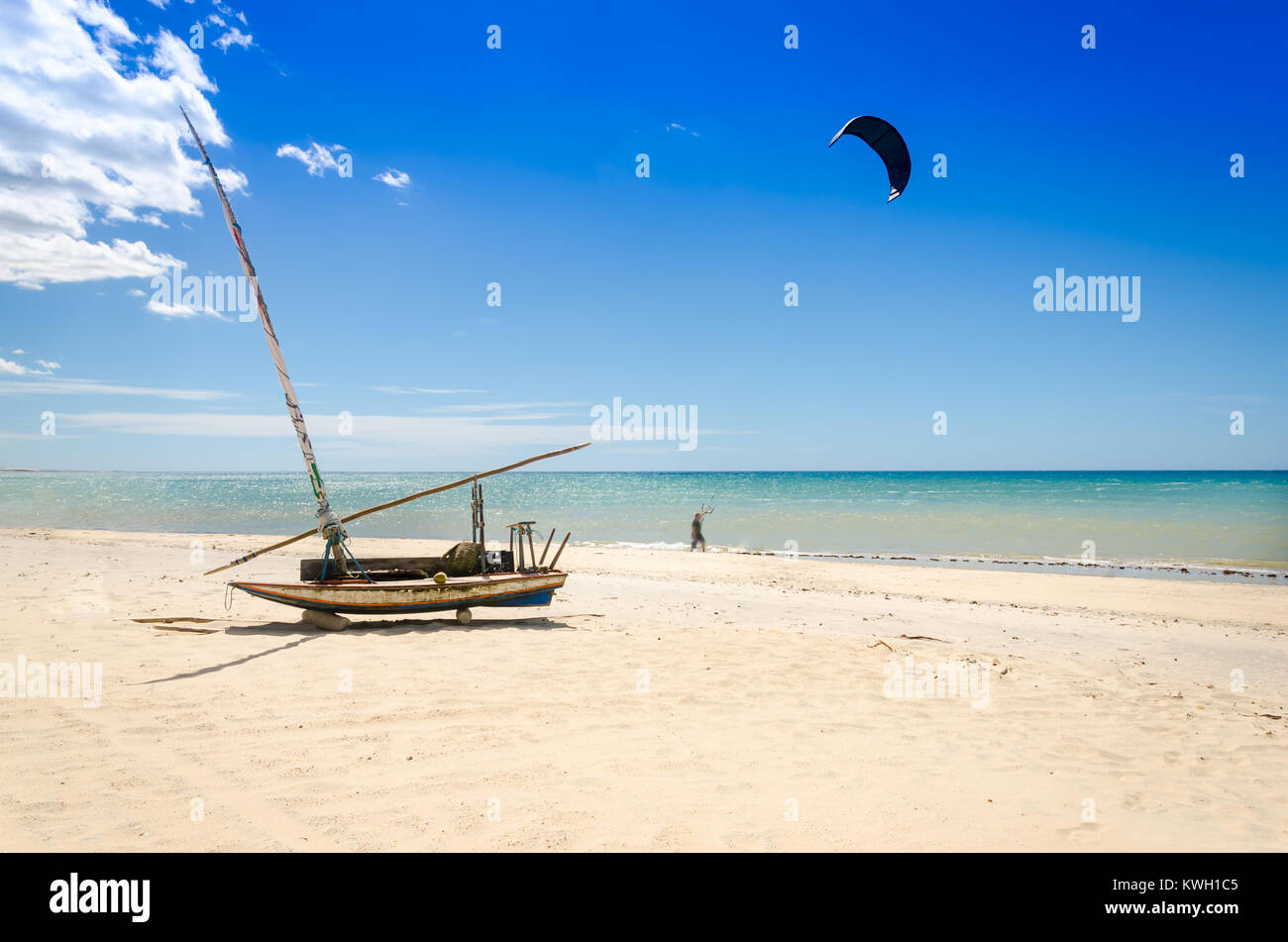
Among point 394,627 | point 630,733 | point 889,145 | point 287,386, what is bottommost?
point 630,733

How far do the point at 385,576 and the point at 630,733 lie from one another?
723cm

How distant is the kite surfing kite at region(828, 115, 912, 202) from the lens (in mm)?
10867

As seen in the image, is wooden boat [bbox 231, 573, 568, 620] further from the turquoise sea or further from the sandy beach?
the turquoise sea

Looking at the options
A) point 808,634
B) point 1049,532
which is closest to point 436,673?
point 808,634

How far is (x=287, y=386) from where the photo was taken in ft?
39.8

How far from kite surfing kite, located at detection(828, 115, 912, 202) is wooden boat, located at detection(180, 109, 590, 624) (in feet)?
22.7

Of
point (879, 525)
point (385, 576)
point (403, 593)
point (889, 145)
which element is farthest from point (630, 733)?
point (879, 525)

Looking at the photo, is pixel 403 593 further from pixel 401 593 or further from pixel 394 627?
pixel 394 627

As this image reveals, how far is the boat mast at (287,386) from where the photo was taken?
1172cm

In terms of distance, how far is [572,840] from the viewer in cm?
466

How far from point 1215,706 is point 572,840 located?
858 centimetres

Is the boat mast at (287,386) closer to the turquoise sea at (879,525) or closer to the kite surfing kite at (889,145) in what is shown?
the kite surfing kite at (889,145)

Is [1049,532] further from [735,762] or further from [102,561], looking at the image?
[102,561]
